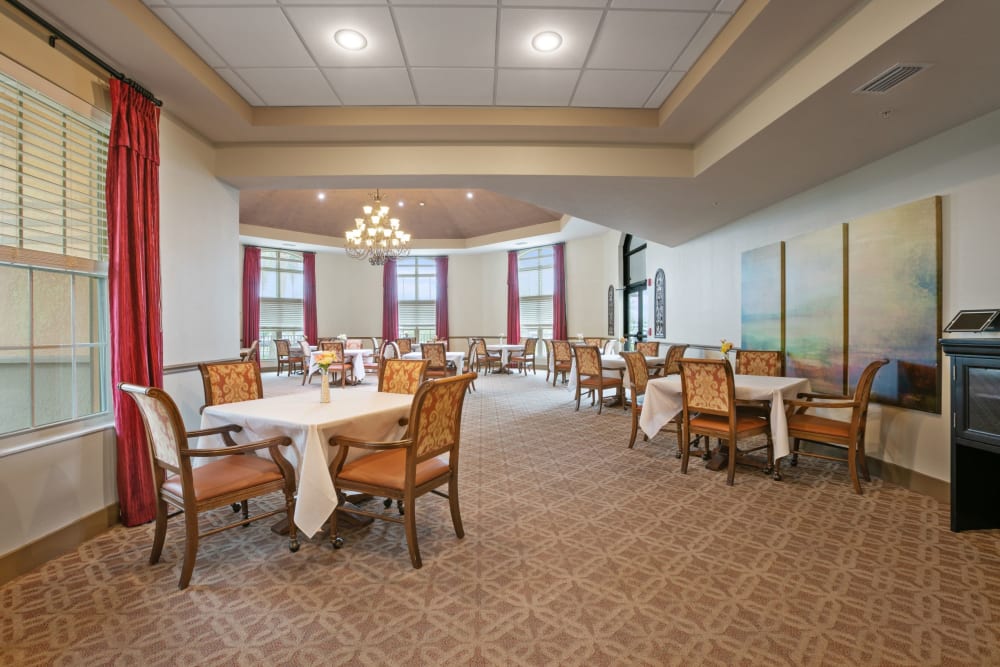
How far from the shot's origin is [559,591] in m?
2.02

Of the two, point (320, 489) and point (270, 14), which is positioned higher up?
point (270, 14)

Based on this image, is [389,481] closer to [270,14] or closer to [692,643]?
[692,643]

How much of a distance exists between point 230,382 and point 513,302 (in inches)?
390

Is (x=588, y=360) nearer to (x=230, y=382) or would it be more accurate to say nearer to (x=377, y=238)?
(x=230, y=382)

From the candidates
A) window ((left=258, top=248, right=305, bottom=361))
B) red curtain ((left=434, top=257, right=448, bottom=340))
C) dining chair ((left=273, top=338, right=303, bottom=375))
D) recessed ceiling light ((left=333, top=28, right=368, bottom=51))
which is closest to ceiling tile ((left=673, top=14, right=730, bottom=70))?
recessed ceiling light ((left=333, top=28, right=368, bottom=51))

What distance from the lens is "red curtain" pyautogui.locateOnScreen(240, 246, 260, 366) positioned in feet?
37.2

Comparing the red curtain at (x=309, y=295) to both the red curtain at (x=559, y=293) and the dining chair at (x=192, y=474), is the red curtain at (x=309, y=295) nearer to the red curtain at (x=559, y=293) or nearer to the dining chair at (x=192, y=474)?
the red curtain at (x=559, y=293)

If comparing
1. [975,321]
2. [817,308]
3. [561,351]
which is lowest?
[561,351]

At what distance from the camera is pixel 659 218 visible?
19.1 feet

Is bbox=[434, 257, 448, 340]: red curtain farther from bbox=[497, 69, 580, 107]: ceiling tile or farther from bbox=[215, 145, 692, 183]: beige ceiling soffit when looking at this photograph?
bbox=[497, 69, 580, 107]: ceiling tile

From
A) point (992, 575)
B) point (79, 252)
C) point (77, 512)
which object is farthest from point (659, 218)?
point (77, 512)

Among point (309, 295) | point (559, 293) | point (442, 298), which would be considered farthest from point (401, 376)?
point (309, 295)

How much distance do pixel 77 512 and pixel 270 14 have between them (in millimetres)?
3117

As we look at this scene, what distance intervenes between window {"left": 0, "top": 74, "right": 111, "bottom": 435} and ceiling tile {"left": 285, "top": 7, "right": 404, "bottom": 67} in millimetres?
1407
